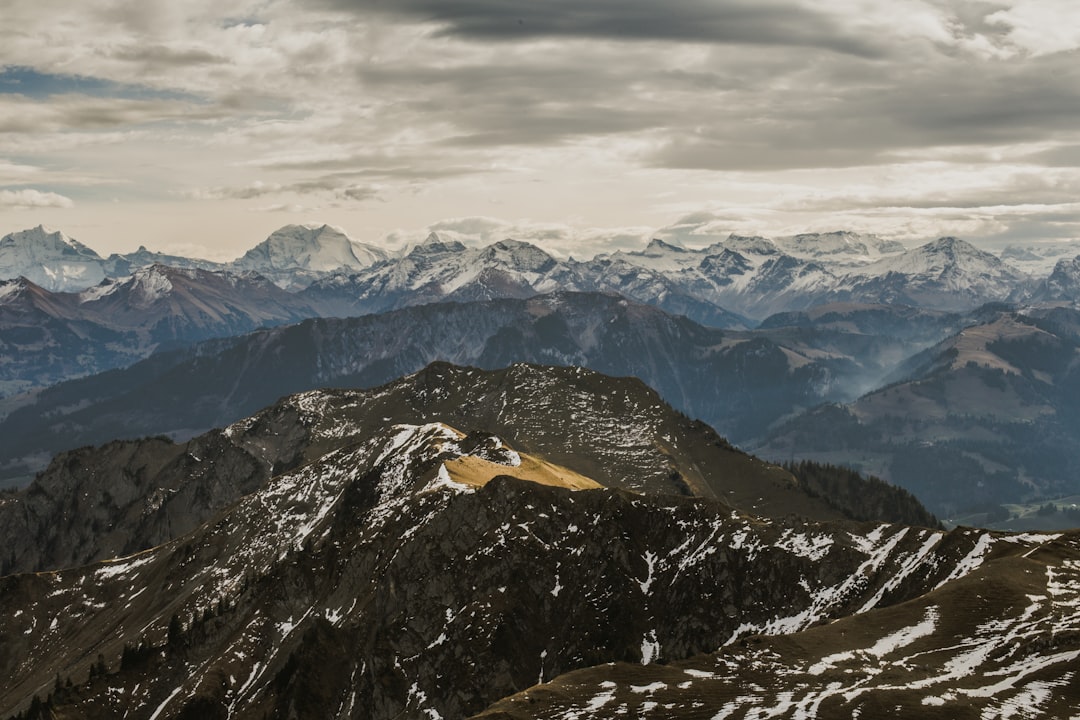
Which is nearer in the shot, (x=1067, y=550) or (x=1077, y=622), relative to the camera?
(x=1077, y=622)

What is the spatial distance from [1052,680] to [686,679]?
47.3 meters

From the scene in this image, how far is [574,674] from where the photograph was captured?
170125mm

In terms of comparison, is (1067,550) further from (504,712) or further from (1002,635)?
(504,712)

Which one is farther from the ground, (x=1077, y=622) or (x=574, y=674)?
(x=1077, y=622)

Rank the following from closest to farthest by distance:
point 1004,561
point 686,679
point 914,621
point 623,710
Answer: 1. point 623,710
2. point 686,679
3. point 914,621
4. point 1004,561

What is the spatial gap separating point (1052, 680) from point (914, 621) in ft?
106

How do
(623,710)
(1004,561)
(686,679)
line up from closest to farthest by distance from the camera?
(623,710), (686,679), (1004,561)

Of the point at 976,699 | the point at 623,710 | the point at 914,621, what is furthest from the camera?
the point at 914,621

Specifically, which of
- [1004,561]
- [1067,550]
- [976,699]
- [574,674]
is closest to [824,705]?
[976,699]

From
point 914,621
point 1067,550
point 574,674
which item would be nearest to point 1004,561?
point 1067,550

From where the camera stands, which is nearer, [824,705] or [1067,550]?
[824,705]

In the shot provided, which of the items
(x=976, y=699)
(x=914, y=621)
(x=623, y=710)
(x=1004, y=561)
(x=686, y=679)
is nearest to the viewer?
(x=976, y=699)

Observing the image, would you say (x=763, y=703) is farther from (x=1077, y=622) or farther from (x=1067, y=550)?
(x=1067, y=550)

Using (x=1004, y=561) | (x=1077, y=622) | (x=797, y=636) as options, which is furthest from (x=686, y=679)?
(x=1004, y=561)
